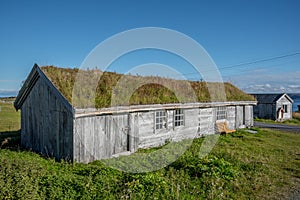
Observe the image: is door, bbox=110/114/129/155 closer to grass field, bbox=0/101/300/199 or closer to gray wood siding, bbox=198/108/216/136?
grass field, bbox=0/101/300/199

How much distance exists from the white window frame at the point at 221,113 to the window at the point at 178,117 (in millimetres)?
4448

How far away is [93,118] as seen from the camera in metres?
10.6

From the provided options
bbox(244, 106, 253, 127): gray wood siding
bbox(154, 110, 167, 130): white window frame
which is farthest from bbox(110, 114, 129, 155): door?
bbox(244, 106, 253, 127): gray wood siding

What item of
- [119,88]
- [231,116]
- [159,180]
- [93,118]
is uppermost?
[119,88]

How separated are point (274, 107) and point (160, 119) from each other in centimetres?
2398

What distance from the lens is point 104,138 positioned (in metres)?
11.0

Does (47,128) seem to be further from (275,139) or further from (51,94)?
(275,139)

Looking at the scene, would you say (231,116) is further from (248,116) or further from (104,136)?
(104,136)

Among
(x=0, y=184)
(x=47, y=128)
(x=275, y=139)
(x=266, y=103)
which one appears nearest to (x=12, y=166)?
(x=0, y=184)

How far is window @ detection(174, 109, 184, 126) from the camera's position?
15174 millimetres

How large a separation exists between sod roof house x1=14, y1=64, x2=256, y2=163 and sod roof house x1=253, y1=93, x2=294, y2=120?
21.2m

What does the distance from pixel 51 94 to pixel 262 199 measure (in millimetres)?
8906

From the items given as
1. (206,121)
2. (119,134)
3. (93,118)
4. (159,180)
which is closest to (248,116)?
(206,121)

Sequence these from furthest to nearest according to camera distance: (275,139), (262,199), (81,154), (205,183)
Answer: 1. (275,139)
2. (81,154)
3. (205,183)
4. (262,199)
